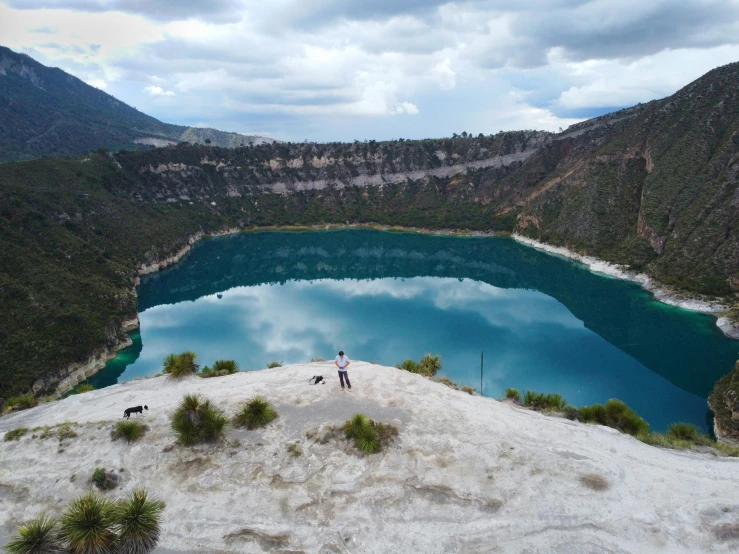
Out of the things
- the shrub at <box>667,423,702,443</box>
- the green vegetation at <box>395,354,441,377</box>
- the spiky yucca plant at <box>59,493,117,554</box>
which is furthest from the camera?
the green vegetation at <box>395,354,441,377</box>

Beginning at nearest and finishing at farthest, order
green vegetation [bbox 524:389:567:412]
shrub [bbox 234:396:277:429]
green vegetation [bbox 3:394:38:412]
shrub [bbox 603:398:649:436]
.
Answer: shrub [bbox 234:396:277:429], shrub [bbox 603:398:649:436], green vegetation [bbox 524:389:567:412], green vegetation [bbox 3:394:38:412]

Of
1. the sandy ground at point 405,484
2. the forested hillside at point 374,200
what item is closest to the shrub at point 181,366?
the sandy ground at point 405,484

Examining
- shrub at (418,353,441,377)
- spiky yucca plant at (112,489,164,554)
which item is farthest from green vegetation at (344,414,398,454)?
shrub at (418,353,441,377)

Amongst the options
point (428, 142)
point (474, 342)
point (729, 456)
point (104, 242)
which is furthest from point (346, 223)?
point (729, 456)

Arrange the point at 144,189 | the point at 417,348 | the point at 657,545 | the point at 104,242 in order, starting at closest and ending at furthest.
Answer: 1. the point at 657,545
2. the point at 417,348
3. the point at 104,242
4. the point at 144,189

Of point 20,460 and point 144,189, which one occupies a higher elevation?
point 144,189

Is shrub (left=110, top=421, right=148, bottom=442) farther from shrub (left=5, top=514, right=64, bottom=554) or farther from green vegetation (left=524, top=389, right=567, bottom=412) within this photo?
green vegetation (left=524, top=389, right=567, bottom=412)

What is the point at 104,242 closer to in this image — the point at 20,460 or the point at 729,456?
the point at 20,460
